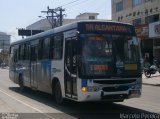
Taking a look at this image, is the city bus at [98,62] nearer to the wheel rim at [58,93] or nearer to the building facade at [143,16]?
the wheel rim at [58,93]

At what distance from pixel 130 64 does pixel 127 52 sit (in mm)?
426

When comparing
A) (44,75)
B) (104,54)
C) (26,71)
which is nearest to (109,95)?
(104,54)

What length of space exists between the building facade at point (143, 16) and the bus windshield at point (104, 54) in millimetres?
32151

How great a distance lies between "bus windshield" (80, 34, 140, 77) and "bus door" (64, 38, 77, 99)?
524mm

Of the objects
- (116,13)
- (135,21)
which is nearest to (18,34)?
(116,13)

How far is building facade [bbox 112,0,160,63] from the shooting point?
158ft

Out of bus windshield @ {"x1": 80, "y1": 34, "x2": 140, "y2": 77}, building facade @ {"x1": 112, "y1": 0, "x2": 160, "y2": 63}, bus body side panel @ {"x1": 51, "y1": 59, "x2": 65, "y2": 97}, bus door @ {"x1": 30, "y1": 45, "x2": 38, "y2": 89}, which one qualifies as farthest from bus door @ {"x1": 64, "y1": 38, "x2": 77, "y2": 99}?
building facade @ {"x1": 112, "y1": 0, "x2": 160, "y2": 63}

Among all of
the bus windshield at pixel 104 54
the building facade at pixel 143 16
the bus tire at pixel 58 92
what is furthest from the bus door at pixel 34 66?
the building facade at pixel 143 16

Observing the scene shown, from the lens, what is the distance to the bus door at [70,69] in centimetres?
1331

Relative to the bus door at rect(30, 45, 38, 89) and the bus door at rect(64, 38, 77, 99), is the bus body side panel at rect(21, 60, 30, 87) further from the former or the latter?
the bus door at rect(64, 38, 77, 99)

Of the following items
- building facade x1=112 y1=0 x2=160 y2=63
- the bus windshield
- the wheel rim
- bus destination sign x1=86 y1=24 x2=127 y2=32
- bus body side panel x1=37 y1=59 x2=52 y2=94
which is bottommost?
the wheel rim

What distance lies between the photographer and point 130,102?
52.8ft

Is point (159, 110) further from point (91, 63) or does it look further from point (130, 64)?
point (91, 63)

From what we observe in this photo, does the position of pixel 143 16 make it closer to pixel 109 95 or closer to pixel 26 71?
pixel 26 71
